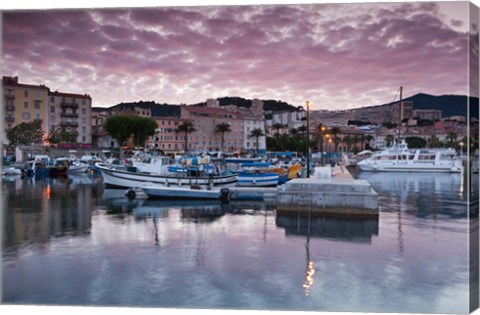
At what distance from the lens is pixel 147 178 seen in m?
23.6

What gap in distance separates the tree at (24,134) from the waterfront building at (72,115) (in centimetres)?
676

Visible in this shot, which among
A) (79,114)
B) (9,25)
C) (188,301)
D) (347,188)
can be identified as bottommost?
(188,301)

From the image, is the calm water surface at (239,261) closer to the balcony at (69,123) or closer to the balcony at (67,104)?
the balcony at (69,123)

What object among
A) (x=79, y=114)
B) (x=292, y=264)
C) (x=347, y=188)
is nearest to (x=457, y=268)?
(x=292, y=264)

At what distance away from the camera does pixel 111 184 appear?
2525 cm

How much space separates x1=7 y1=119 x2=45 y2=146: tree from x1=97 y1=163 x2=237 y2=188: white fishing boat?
3060cm

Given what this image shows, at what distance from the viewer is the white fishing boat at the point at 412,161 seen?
45.4 m

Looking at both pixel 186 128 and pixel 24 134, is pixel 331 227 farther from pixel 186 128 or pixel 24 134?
pixel 186 128

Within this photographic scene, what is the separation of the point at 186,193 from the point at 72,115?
51.5 metres

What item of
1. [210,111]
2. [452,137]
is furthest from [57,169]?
[210,111]

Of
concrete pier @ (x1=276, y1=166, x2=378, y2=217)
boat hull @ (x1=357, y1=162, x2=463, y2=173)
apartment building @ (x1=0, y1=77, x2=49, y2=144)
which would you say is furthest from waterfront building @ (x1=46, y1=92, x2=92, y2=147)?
concrete pier @ (x1=276, y1=166, x2=378, y2=217)

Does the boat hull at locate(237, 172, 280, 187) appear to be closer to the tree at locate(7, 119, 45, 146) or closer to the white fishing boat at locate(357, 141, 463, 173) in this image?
the white fishing boat at locate(357, 141, 463, 173)

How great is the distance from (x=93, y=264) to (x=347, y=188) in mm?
7534

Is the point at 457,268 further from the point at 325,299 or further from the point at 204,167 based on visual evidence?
the point at 204,167
